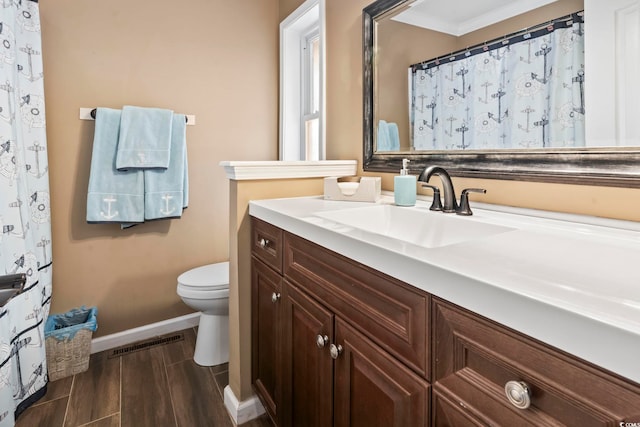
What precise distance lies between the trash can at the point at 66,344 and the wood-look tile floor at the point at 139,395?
0.16ft

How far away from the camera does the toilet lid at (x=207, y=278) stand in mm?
1902

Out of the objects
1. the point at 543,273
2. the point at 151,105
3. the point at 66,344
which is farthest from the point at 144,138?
the point at 543,273

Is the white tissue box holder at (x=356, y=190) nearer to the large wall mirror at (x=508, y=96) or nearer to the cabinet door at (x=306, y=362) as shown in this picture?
the large wall mirror at (x=508, y=96)

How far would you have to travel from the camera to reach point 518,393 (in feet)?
1.73

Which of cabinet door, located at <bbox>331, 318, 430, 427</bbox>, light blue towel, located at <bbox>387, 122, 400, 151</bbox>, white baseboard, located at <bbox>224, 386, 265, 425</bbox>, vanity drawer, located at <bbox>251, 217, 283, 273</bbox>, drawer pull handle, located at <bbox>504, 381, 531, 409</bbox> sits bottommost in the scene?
white baseboard, located at <bbox>224, 386, 265, 425</bbox>

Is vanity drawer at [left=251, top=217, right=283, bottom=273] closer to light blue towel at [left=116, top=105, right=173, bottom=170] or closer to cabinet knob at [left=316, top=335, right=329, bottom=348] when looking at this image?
cabinet knob at [left=316, top=335, right=329, bottom=348]

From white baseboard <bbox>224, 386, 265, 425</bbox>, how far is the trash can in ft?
2.93

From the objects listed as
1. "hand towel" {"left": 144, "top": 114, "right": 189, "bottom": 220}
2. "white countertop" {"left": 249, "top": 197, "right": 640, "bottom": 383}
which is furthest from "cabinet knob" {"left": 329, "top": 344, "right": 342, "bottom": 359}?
"hand towel" {"left": 144, "top": 114, "right": 189, "bottom": 220}

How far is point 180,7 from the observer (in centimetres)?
223

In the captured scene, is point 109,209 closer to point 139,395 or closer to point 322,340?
point 139,395

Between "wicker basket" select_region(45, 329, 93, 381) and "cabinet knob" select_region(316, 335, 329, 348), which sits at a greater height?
"cabinet knob" select_region(316, 335, 329, 348)

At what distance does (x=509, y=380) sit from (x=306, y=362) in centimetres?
71

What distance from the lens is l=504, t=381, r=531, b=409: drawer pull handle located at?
0.52 metres

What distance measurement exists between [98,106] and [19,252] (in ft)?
3.00
